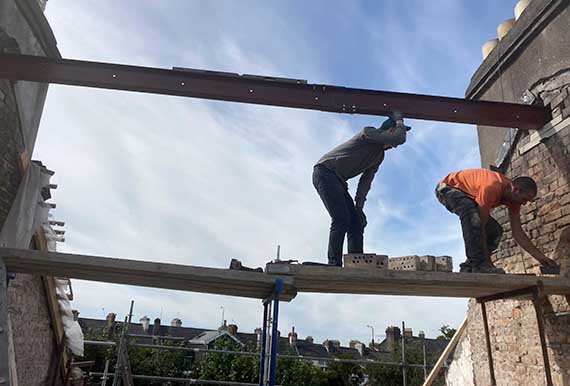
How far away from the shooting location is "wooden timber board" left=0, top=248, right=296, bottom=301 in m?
4.29

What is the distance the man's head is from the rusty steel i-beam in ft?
3.27

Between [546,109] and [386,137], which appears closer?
[386,137]

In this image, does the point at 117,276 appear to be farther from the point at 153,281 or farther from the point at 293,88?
the point at 293,88

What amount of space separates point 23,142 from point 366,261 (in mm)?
4665

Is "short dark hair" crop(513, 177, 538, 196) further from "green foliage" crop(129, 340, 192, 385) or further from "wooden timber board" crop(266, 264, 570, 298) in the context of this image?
"green foliage" crop(129, 340, 192, 385)

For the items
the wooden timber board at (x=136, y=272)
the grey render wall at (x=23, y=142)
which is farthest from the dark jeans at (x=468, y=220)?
the grey render wall at (x=23, y=142)

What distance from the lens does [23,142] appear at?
6137 millimetres

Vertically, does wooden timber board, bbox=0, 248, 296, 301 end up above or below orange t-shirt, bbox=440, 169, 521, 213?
below

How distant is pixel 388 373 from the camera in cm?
2745

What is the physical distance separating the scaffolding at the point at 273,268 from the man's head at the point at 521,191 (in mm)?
934

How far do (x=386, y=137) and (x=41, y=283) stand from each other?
572cm

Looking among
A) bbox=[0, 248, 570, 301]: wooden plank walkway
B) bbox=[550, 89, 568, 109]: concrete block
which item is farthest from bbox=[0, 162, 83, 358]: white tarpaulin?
bbox=[550, 89, 568, 109]: concrete block

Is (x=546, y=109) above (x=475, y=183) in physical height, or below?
above

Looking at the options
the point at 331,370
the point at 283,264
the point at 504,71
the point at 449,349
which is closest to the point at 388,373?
the point at 331,370
